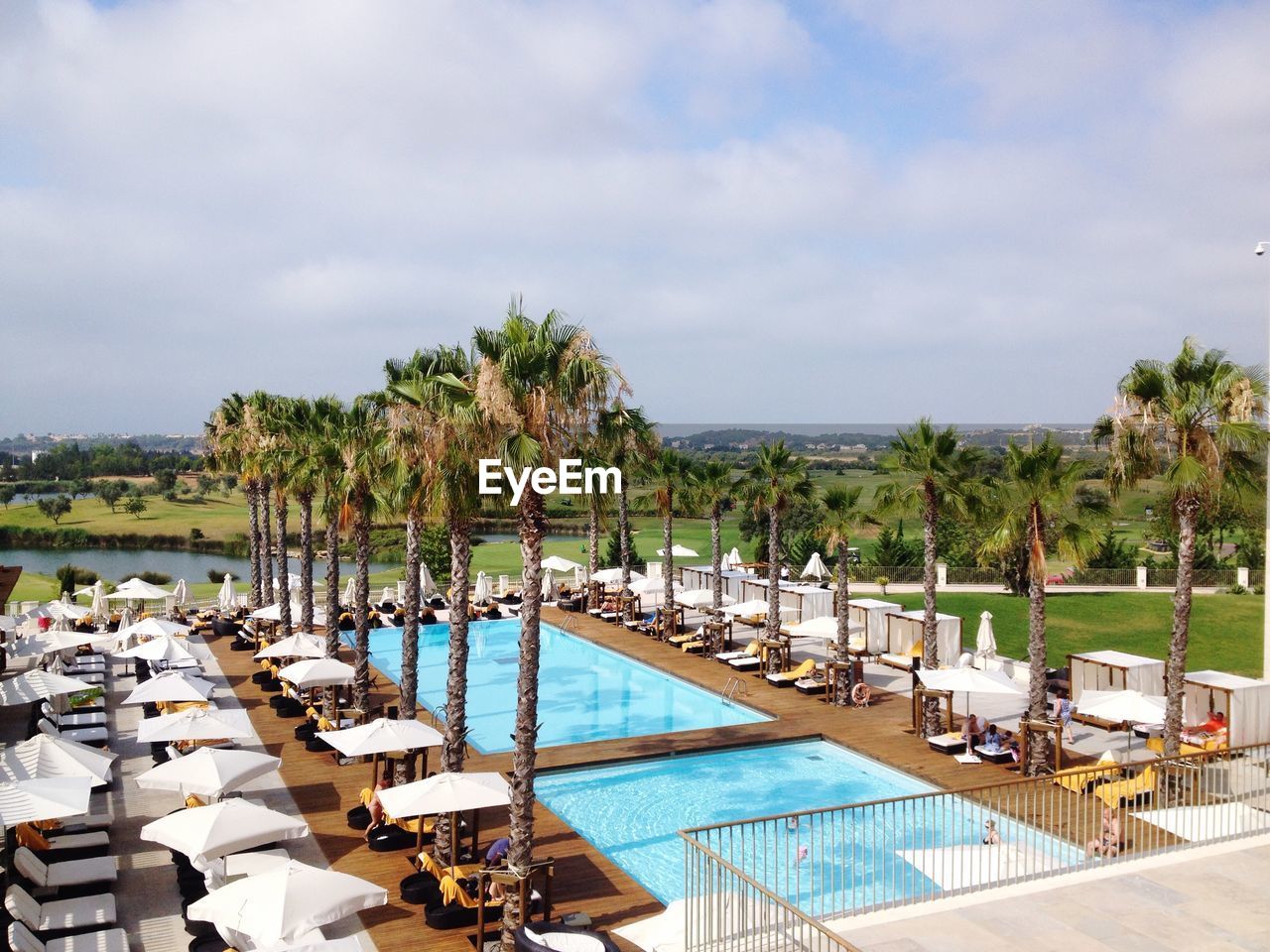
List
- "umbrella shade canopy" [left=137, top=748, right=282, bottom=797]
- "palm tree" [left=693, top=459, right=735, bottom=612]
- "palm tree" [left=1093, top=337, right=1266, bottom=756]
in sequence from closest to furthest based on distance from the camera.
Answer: "umbrella shade canopy" [left=137, top=748, right=282, bottom=797], "palm tree" [left=1093, top=337, right=1266, bottom=756], "palm tree" [left=693, top=459, right=735, bottom=612]

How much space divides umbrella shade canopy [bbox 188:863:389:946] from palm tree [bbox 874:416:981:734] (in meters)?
14.4

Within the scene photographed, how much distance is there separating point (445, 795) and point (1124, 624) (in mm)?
29725

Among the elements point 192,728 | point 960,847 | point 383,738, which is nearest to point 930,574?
point 960,847

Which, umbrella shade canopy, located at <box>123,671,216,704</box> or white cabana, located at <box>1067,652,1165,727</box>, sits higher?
umbrella shade canopy, located at <box>123,671,216,704</box>

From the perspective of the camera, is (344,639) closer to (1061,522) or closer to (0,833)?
(0,833)

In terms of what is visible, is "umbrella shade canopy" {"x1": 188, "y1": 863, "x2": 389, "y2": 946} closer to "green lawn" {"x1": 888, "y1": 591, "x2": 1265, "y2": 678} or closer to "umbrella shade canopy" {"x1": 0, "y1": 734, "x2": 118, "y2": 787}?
"umbrella shade canopy" {"x1": 0, "y1": 734, "x2": 118, "y2": 787}

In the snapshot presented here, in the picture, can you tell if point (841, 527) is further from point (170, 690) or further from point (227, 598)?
point (227, 598)

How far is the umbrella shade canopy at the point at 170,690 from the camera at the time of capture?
65.7 ft

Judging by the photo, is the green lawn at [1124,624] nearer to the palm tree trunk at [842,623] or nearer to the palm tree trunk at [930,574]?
the palm tree trunk at [842,623]

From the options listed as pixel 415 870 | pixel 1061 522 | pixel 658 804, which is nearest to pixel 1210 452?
pixel 1061 522

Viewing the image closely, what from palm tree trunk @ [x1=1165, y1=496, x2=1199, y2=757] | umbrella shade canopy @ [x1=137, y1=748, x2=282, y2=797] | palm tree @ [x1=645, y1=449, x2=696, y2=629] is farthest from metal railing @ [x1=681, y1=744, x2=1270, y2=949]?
palm tree @ [x1=645, y1=449, x2=696, y2=629]

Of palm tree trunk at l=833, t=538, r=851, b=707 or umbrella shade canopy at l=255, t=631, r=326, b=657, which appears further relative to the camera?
umbrella shade canopy at l=255, t=631, r=326, b=657

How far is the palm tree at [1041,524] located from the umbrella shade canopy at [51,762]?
1644 cm

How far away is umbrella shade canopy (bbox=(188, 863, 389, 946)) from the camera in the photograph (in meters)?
9.91
